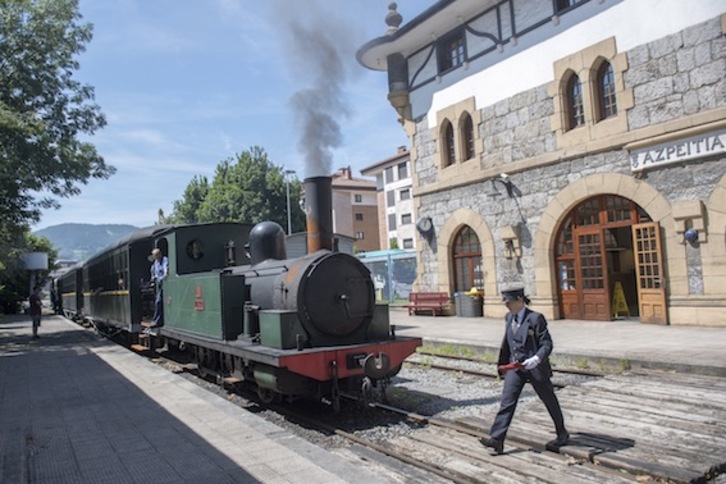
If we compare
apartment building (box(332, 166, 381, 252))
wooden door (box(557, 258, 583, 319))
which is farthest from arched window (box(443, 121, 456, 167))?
apartment building (box(332, 166, 381, 252))

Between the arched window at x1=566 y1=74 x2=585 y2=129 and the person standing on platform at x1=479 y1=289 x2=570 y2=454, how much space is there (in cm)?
947

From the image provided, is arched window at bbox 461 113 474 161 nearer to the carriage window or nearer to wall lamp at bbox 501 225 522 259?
wall lamp at bbox 501 225 522 259

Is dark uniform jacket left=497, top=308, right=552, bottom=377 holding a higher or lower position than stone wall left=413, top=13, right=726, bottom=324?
lower

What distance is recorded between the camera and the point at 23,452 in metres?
4.96

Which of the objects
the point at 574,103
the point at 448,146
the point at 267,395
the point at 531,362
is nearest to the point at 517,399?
the point at 531,362

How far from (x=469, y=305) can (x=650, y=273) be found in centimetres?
519

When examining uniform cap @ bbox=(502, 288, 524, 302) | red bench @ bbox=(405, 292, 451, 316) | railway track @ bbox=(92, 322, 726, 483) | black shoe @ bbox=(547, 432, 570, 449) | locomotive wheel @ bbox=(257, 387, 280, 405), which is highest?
uniform cap @ bbox=(502, 288, 524, 302)

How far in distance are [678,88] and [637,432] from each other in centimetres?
832

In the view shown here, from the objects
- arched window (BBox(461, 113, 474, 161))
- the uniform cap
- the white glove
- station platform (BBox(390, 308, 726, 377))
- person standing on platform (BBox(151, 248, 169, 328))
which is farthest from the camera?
arched window (BBox(461, 113, 474, 161))

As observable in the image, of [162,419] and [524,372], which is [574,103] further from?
[162,419]

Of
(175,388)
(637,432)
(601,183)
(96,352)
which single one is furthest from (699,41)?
(96,352)

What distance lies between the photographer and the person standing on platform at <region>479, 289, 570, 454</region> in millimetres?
4840

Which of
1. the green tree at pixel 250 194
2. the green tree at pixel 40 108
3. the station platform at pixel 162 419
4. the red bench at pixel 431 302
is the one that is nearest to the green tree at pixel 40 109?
the green tree at pixel 40 108

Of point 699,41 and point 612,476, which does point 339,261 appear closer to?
point 612,476
